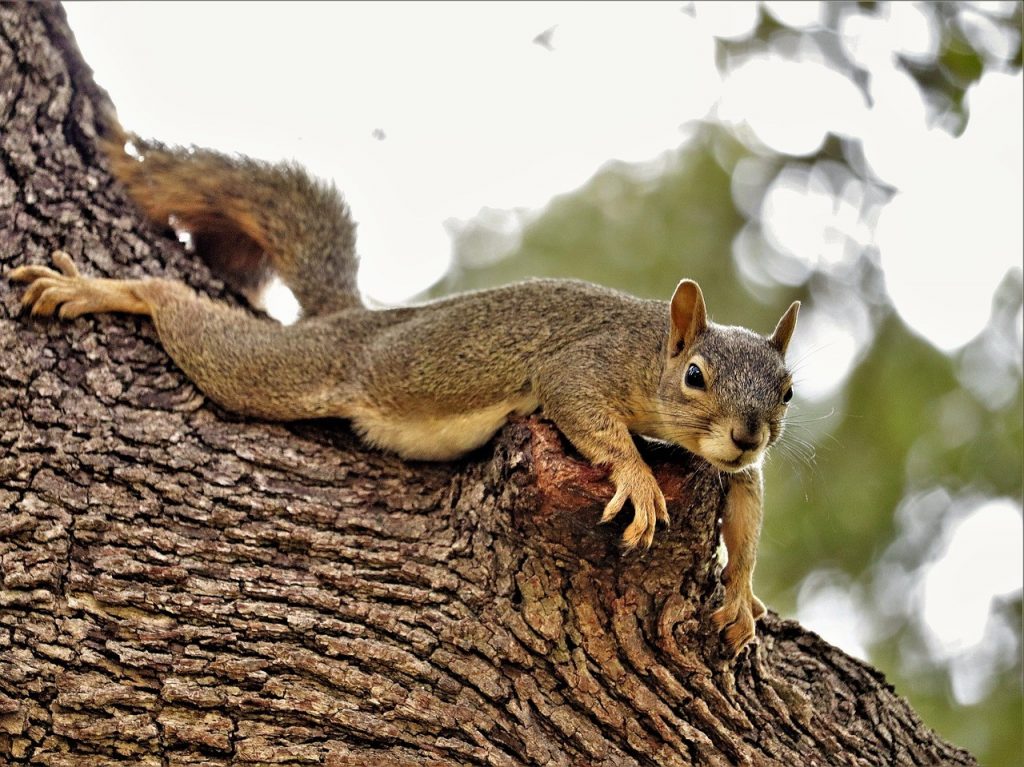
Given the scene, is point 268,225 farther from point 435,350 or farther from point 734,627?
point 734,627

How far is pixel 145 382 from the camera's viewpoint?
341 centimetres

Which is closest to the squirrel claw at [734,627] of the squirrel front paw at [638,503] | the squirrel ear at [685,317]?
the squirrel front paw at [638,503]

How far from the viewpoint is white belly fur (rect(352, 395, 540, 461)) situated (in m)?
3.55

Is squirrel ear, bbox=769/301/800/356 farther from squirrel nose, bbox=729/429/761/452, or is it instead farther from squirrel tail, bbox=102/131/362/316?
squirrel tail, bbox=102/131/362/316

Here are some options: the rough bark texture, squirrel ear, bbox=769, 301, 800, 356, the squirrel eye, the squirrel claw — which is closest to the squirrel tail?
the rough bark texture

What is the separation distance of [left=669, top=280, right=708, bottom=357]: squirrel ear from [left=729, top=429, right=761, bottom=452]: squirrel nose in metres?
0.54

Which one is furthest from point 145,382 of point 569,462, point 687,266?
point 687,266

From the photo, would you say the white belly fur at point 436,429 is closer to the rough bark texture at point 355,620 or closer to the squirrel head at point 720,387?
the rough bark texture at point 355,620

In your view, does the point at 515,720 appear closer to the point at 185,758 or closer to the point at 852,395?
the point at 185,758

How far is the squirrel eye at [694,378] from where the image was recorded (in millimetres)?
3265

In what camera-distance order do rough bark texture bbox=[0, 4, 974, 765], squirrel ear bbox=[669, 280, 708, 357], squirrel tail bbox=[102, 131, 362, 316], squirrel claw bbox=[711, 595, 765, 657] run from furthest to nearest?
squirrel tail bbox=[102, 131, 362, 316] < squirrel ear bbox=[669, 280, 708, 357] < squirrel claw bbox=[711, 595, 765, 657] < rough bark texture bbox=[0, 4, 974, 765]

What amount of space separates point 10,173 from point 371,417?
5.18 feet

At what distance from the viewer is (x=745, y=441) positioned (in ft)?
9.78

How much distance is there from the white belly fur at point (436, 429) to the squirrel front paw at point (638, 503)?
795mm
